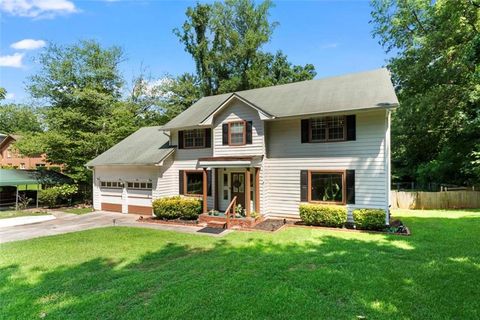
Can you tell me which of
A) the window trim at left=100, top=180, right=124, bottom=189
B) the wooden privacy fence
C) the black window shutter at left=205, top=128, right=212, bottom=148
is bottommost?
the wooden privacy fence

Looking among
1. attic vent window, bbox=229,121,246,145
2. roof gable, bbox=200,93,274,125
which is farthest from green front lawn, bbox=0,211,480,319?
roof gable, bbox=200,93,274,125

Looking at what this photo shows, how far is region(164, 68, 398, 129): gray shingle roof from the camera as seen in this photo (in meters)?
11.5

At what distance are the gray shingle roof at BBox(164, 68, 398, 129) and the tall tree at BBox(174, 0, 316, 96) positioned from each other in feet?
52.4

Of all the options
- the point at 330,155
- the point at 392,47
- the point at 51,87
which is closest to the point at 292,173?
the point at 330,155

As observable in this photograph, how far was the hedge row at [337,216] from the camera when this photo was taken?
10789 millimetres

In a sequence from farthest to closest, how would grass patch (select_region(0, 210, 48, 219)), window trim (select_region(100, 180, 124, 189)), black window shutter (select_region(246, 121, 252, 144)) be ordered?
window trim (select_region(100, 180, 124, 189)) < grass patch (select_region(0, 210, 48, 219)) < black window shutter (select_region(246, 121, 252, 144))

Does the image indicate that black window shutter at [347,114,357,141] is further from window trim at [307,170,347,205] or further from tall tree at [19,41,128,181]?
tall tree at [19,41,128,181]

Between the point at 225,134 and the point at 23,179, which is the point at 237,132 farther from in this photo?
the point at 23,179

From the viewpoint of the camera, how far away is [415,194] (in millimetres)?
17234

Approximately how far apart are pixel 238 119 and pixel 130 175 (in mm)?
7687

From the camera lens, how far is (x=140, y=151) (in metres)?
17.3

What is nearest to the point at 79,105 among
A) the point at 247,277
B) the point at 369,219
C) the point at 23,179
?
the point at 23,179

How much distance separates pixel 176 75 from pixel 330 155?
2454 centimetres

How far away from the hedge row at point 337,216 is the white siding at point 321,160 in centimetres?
53
